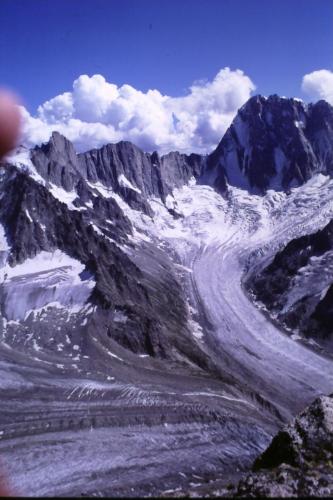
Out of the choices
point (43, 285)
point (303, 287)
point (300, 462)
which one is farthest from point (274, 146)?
point (300, 462)

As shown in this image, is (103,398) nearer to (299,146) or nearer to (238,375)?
(238,375)

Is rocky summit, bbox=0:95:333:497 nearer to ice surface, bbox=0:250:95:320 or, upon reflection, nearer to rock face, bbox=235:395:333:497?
rock face, bbox=235:395:333:497

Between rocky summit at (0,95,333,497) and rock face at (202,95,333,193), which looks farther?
rock face at (202,95,333,193)

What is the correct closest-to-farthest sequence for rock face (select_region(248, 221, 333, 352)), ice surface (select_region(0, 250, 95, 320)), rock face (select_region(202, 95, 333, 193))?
ice surface (select_region(0, 250, 95, 320))
rock face (select_region(248, 221, 333, 352))
rock face (select_region(202, 95, 333, 193))

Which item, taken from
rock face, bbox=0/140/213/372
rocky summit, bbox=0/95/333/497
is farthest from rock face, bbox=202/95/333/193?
rock face, bbox=0/140/213/372

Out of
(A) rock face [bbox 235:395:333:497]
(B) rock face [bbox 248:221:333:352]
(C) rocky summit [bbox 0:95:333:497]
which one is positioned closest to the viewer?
(A) rock face [bbox 235:395:333:497]

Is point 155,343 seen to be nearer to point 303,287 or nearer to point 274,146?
point 303,287

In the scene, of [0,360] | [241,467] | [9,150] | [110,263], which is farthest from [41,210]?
[9,150]
